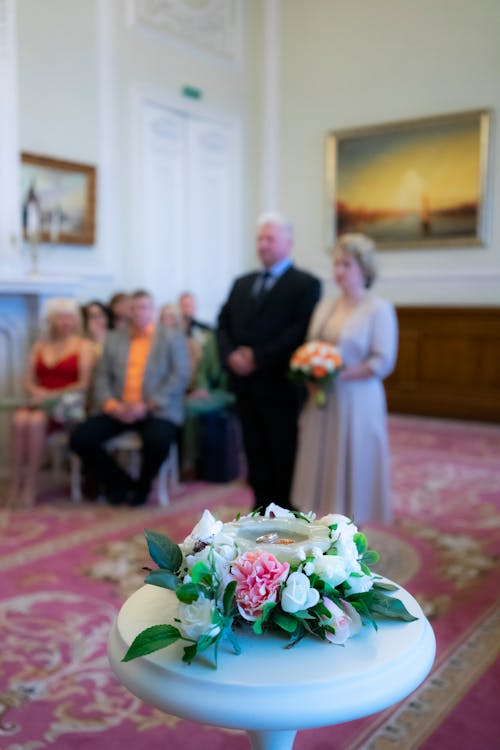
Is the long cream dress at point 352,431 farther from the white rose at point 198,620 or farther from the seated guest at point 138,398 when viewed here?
the white rose at point 198,620

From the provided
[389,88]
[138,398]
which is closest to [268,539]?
[138,398]

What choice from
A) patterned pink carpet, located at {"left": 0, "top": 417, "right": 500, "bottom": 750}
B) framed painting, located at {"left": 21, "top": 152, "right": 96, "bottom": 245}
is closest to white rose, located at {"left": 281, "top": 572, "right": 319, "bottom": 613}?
patterned pink carpet, located at {"left": 0, "top": 417, "right": 500, "bottom": 750}

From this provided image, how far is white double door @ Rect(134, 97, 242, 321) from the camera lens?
759 centimetres

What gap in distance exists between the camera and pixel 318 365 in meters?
3.48

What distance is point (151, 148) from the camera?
7.61 metres

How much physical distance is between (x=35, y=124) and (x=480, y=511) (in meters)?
4.89

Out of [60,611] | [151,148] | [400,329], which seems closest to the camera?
[60,611]

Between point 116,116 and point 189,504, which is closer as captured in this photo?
point 189,504

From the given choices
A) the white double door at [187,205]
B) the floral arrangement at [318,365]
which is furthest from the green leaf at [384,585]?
the white double door at [187,205]

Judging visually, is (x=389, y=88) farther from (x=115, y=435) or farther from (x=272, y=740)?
(x=272, y=740)

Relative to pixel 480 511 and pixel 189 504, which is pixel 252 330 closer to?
pixel 189 504

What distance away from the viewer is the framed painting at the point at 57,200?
6117mm

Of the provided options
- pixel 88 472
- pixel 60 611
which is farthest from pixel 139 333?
pixel 60 611

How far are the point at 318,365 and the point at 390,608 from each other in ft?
6.73
